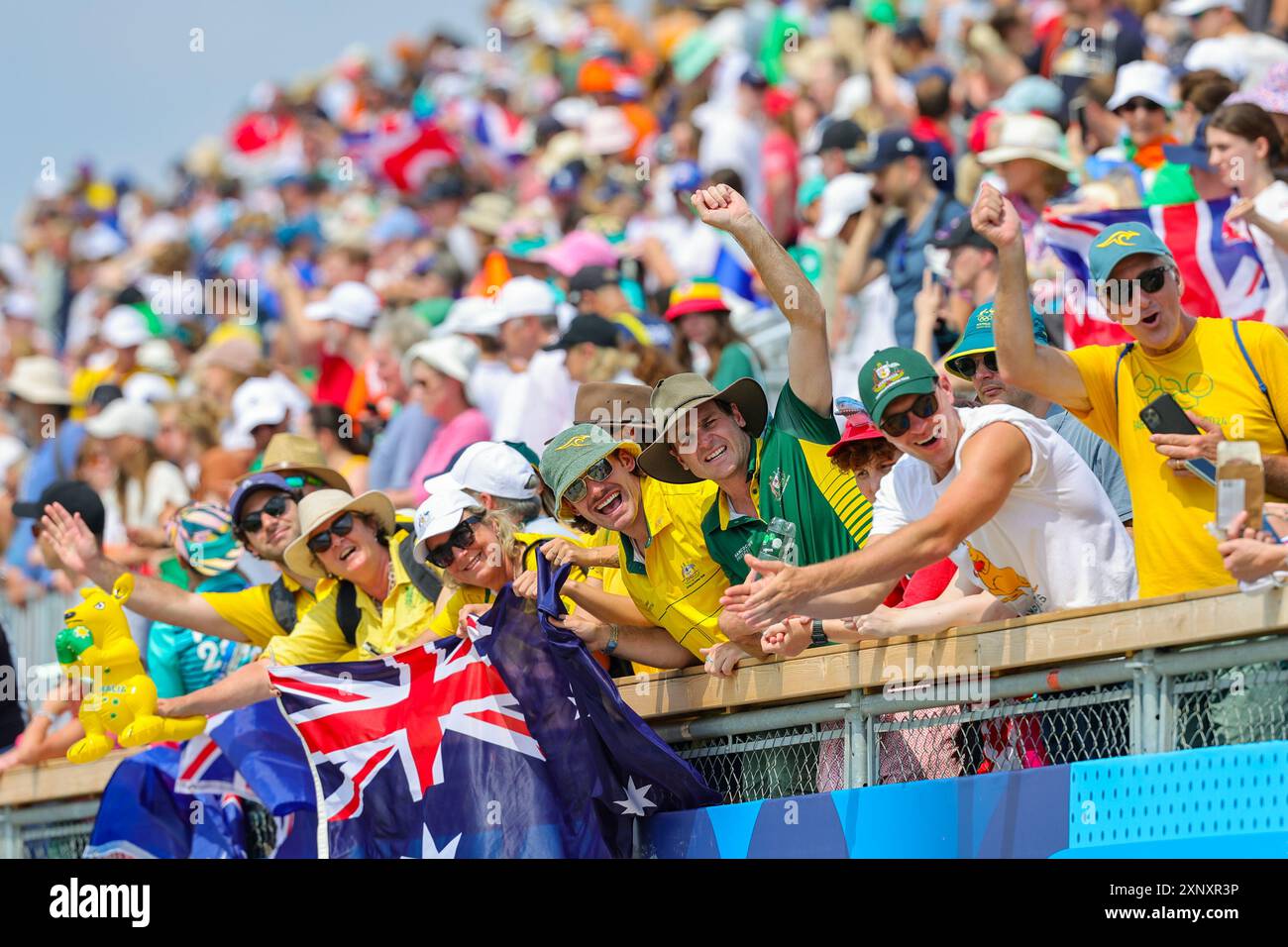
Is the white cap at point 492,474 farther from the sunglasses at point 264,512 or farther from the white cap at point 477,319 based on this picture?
the white cap at point 477,319

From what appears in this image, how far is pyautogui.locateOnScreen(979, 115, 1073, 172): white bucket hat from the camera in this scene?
10133mm

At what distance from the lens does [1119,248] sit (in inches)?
251

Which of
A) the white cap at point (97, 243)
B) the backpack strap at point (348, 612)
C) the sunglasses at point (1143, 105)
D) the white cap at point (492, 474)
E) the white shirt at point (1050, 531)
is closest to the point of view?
the white shirt at point (1050, 531)

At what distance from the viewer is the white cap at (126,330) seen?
55.8 ft

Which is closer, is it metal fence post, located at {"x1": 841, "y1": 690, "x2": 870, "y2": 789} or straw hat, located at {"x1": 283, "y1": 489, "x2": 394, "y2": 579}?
metal fence post, located at {"x1": 841, "y1": 690, "x2": 870, "y2": 789}

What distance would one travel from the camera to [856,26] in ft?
54.1

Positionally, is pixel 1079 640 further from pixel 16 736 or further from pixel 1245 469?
pixel 16 736

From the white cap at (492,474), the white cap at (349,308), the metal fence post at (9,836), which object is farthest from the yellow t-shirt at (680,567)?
the white cap at (349,308)

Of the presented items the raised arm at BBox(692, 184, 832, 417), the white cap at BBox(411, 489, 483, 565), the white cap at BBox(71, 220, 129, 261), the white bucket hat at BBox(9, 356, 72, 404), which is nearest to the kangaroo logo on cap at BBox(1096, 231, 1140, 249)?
the raised arm at BBox(692, 184, 832, 417)

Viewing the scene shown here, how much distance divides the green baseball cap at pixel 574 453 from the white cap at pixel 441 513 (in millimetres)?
453

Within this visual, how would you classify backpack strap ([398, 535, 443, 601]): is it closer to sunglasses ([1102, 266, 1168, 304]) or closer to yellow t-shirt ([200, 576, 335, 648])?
yellow t-shirt ([200, 576, 335, 648])

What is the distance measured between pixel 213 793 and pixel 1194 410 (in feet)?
16.5

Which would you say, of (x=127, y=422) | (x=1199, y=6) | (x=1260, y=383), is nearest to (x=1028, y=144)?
(x=1199, y=6)

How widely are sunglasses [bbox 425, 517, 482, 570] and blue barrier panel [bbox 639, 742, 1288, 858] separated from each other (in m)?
1.36
